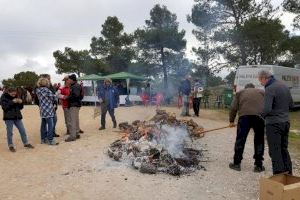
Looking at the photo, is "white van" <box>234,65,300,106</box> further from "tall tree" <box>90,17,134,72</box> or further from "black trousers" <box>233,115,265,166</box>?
"tall tree" <box>90,17,134,72</box>

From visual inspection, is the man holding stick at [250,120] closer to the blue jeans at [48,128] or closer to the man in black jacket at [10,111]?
the blue jeans at [48,128]

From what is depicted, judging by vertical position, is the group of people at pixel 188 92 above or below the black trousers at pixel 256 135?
above

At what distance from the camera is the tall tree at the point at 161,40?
128ft

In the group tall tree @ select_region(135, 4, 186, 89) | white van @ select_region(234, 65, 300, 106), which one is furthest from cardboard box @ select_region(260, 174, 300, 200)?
tall tree @ select_region(135, 4, 186, 89)

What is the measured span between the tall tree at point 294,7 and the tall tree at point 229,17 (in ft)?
6.41

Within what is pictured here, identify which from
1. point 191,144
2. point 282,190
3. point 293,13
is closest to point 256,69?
point 293,13

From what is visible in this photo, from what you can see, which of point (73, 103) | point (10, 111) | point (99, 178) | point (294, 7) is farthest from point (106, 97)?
point (294, 7)

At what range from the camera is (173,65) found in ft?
132

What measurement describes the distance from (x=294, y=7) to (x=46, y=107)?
72.8 ft

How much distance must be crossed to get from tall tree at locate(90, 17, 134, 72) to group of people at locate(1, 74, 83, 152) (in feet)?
110

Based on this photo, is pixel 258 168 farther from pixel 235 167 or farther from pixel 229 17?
pixel 229 17

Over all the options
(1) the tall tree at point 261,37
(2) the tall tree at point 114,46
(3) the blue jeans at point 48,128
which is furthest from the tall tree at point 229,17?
(3) the blue jeans at point 48,128

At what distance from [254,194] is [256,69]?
617 inches

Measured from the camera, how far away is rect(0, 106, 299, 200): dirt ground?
7137mm
